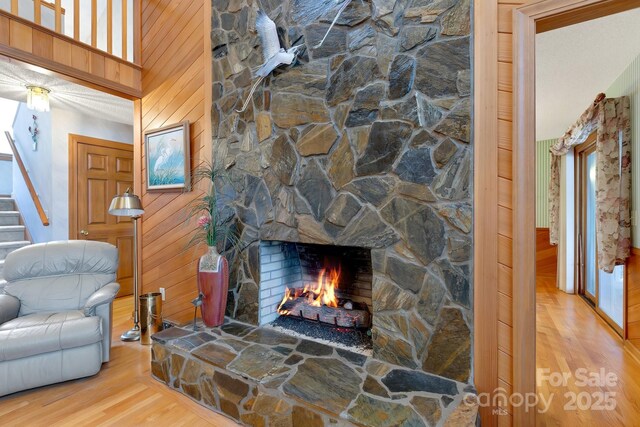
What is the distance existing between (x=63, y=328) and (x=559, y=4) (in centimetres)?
350

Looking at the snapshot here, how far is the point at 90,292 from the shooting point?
2652mm

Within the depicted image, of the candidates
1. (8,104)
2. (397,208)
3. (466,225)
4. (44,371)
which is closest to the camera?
(466,225)

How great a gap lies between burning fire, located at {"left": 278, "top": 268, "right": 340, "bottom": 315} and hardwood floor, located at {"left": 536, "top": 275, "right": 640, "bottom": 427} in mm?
1538

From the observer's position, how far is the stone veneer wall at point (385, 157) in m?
1.72

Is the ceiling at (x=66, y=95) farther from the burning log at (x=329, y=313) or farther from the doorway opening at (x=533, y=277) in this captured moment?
the doorway opening at (x=533, y=277)

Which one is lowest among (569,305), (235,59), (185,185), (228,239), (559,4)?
(569,305)

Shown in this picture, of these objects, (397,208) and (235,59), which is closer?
(397,208)

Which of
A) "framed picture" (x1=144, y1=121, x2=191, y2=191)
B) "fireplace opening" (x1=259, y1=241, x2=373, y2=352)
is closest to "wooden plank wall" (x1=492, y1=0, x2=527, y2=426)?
"fireplace opening" (x1=259, y1=241, x2=373, y2=352)

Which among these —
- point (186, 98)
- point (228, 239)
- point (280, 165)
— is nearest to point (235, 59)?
point (186, 98)

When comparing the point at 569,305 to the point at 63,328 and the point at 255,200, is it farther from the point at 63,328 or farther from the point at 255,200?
the point at 63,328

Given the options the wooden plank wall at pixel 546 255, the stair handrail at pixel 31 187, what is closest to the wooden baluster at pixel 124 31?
the stair handrail at pixel 31 187

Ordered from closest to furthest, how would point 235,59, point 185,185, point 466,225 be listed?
point 466,225 < point 235,59 < point 185,185

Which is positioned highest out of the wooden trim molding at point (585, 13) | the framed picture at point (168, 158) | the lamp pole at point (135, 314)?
the wooden trim molding at point (585, 13)

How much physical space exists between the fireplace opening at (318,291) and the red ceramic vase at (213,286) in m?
0.30
